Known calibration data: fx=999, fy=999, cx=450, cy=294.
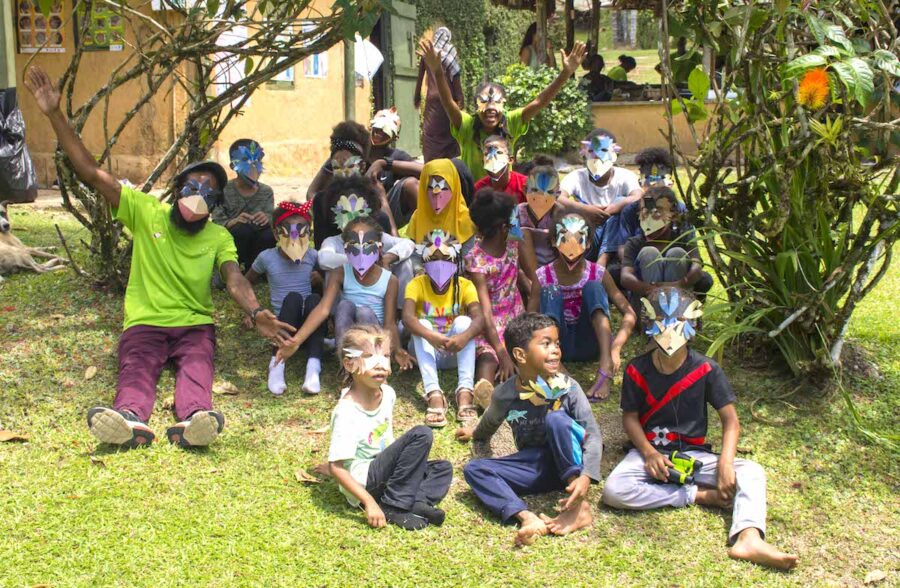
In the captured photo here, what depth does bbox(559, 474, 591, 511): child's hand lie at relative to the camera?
Result: 4273mm

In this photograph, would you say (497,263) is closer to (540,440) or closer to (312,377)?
(312,377)

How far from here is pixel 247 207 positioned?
7.02 m

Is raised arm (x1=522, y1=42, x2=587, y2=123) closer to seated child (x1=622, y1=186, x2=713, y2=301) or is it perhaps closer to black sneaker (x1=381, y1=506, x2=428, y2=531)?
seated child (x1=622, y1=186, x2=713, y2=301)

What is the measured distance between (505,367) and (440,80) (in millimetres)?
2351

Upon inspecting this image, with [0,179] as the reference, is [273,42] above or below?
above

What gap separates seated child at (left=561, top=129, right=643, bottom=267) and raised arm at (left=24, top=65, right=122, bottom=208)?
301cm

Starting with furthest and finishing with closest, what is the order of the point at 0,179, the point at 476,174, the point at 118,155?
the point at 118,155 → the point at 0,179 → the point at 476,174

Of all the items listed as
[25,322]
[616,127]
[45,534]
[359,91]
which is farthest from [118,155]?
[45,534]

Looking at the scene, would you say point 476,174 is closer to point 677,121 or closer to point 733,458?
point 733,458

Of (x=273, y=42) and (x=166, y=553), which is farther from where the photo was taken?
(x=273, y=42)

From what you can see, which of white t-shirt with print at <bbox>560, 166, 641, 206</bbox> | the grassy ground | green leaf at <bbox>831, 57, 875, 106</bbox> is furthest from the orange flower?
white t-shirt with print at <bbox>560, 166, 641, 206</bbox>

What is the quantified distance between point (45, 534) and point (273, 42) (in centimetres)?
367

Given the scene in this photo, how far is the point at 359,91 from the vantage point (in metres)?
14.6

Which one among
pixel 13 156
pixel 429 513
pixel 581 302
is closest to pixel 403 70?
pixel 13 156
